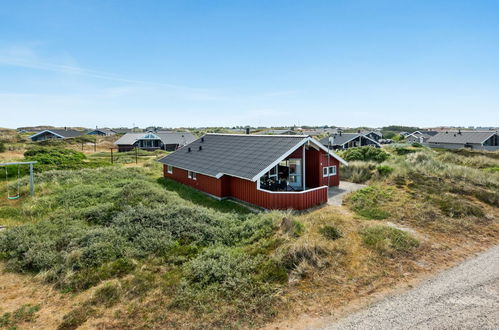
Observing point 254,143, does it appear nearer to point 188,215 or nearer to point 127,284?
point 188,215

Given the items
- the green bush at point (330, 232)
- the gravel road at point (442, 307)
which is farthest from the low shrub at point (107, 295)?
the green bush at point (330, 232)

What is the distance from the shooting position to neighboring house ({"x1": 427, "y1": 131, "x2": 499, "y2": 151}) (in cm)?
6181

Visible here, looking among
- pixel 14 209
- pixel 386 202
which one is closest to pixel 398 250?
pixel 386 202

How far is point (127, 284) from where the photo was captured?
922 cm

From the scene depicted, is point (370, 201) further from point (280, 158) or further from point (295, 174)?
point (280, 158)

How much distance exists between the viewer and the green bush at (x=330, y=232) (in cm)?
1263

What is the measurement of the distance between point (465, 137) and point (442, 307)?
241ft

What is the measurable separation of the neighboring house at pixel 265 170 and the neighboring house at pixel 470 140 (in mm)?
57518

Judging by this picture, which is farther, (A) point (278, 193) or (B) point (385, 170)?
(B) point (385, 170)

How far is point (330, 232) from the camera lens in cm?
1284

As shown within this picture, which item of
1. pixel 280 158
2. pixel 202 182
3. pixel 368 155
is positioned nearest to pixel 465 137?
pixel 368 155

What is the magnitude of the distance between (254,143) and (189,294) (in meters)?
13.8

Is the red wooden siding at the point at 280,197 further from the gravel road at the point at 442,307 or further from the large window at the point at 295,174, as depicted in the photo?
the gravel road at the point at 442,307

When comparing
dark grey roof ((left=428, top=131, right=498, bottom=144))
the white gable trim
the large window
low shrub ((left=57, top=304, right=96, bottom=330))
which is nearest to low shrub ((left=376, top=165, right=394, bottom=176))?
the large window
